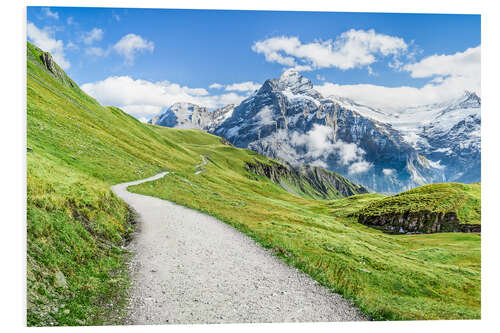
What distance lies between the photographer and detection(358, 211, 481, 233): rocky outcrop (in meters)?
34.5

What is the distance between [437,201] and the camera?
4153 centimetres

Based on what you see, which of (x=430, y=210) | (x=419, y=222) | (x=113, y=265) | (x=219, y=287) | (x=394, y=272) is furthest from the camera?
(x=419, y=222)

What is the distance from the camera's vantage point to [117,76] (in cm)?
1920

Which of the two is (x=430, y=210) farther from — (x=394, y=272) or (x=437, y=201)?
(x=394, y=272)

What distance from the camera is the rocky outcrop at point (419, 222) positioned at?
113ft

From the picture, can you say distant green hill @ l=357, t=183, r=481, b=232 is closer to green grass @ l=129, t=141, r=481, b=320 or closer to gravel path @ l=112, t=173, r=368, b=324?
green grass @ l=129, t=141, r=481, b=320

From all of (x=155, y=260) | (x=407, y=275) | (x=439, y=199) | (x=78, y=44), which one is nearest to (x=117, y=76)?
(x=78, y=44)

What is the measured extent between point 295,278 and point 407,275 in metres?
11.9

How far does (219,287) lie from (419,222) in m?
40.8

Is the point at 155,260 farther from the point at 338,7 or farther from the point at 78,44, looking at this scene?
the point at 338,7

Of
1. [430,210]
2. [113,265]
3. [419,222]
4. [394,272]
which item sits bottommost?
[419,222]

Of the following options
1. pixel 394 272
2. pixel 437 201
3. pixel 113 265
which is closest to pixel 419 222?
pixel 437 201

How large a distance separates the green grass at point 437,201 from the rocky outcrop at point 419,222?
0.69m
